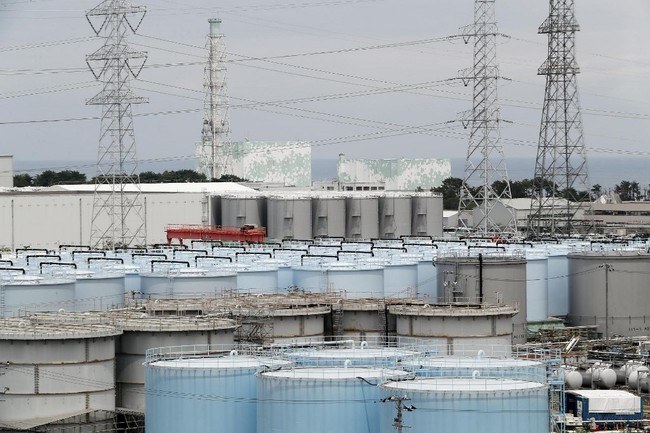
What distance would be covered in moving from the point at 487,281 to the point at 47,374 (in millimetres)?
17250

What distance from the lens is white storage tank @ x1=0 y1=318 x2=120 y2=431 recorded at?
31.2 m

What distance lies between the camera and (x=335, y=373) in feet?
86.3

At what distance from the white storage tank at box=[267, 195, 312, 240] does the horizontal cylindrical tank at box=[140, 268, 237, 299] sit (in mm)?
38382

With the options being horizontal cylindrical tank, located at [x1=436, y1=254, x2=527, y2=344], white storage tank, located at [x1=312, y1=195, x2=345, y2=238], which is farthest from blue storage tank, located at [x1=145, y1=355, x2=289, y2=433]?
white storage tank, located at [x1=312, y1=195, x2=345, y2=238]

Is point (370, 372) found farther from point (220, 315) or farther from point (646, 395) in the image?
point (646, 395)

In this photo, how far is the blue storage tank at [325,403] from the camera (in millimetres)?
25766

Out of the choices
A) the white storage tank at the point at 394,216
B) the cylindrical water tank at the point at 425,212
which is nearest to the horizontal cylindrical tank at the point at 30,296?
the white storage tank at the point at 394,216

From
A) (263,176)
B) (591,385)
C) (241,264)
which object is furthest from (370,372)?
(263,176)

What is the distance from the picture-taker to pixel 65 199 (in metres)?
72.8

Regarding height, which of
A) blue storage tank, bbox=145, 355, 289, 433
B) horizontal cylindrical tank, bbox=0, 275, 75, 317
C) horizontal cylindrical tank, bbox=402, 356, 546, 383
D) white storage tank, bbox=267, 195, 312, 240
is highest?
white storage tank, bbox=267, 195, 312, 240

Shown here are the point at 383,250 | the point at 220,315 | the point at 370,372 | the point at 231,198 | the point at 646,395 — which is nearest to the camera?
the point at 370,372

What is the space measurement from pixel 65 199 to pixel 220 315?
3994cm

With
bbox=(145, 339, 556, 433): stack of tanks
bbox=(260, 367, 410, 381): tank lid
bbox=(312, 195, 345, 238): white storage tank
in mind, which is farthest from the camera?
bbox=(312, 195, 345, 238): white storage tank

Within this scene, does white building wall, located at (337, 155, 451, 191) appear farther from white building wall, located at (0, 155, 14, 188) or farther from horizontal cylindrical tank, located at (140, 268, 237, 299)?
horizontal cylindrical tank, located at (140, 268, 237, 299)
